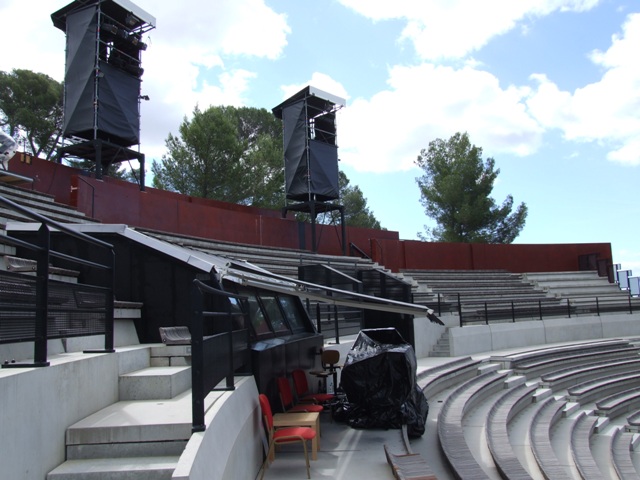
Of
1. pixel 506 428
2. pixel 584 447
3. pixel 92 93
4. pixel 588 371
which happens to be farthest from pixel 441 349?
pixel 92 93

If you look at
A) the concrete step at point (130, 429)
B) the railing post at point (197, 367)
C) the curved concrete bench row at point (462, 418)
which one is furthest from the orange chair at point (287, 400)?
the railing post at point (197, 367)

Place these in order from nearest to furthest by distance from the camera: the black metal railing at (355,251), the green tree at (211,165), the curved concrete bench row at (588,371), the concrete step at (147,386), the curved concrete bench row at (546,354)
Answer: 1. the concrete step at (147,386)
2. the curved concrete bench row at (588,371)
3. the curved concrete bench row at (546,354)
4. the black metal railing at (355,251)
5. the green tree at (211,165)

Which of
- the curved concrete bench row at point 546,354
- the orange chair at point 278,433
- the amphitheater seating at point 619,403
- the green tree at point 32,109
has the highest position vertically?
the green tree at point 32,109

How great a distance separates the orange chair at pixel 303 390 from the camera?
6.91 meters

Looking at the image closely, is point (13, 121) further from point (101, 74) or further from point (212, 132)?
point (101, 74)

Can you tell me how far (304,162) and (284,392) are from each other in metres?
18.0

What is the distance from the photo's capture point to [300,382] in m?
7.05

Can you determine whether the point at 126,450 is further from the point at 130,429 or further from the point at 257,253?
the point at 257,253

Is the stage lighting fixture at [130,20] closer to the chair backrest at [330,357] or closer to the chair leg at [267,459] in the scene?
the chair backrest at [330,357]

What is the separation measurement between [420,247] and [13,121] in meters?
23.1

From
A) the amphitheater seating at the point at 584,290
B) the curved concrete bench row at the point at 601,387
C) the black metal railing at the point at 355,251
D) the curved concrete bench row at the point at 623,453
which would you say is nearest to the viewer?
the curved concrete bench row at the point at 623,453

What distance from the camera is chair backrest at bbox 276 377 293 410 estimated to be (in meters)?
6.07

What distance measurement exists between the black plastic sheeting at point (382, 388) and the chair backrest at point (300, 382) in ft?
1.70

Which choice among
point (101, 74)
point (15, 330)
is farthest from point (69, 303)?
point (101, 74)
